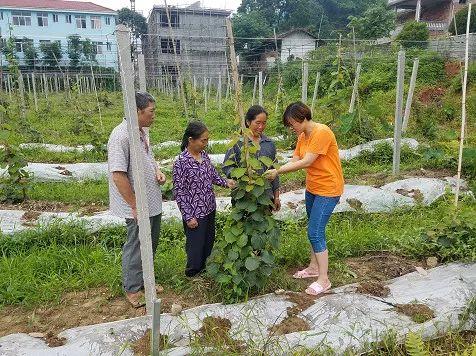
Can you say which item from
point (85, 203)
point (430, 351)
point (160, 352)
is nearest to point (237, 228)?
point (160, 352)

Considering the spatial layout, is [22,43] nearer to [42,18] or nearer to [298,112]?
[298,112]

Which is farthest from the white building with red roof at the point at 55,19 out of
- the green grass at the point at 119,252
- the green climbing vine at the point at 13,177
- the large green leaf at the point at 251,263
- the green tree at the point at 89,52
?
the large green leaf at the point at 251,263

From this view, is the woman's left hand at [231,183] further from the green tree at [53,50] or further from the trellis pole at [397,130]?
the green tree at [53,50]

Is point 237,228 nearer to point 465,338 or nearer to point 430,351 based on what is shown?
point 430,351

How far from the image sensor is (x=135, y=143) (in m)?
2.43

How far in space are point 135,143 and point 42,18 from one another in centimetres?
3706

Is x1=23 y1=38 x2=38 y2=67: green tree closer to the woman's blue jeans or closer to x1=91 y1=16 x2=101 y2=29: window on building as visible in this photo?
the woman's blue jeans

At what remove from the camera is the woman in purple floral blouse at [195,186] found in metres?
Answer: 3.00

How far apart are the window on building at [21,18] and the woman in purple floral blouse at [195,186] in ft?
118

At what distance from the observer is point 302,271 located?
3387mm

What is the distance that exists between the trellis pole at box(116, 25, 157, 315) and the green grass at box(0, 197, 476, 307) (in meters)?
0.66

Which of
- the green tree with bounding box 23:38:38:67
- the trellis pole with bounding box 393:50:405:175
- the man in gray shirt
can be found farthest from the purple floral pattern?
the green tree with bounding box 23:38:38:67

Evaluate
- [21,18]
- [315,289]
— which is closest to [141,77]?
[315,289]

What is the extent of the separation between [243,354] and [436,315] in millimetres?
1279
